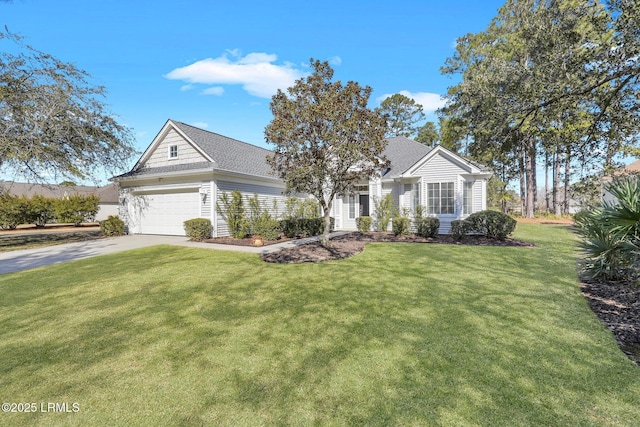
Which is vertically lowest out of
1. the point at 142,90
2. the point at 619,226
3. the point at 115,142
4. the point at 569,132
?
the point at 619,226

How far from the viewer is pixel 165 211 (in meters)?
15.1

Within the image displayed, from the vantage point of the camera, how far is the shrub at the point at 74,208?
2391cm

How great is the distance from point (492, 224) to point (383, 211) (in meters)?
5.29

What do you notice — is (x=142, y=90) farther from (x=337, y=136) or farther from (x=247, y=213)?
(x=337, y=136)

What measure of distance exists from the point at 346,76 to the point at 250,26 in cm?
547

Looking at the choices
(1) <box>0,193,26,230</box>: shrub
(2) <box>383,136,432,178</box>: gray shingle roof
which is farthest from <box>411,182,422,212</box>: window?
(1) <box>0,193,26,230</box>: shrub

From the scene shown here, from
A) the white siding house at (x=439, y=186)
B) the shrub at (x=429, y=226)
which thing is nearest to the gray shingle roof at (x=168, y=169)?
the white siding house at (x=439, y=186)

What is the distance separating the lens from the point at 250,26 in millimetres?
11906

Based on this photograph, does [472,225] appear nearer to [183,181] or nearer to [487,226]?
[487,226]

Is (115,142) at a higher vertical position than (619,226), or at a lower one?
higher

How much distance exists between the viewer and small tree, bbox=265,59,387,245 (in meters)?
8.72

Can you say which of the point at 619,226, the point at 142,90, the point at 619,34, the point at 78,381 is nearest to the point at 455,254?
the point at 619,226

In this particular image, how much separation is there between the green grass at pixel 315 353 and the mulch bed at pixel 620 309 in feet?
0.58

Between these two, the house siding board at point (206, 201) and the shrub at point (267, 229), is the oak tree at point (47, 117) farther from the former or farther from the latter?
the shrub at point (267, 229)
